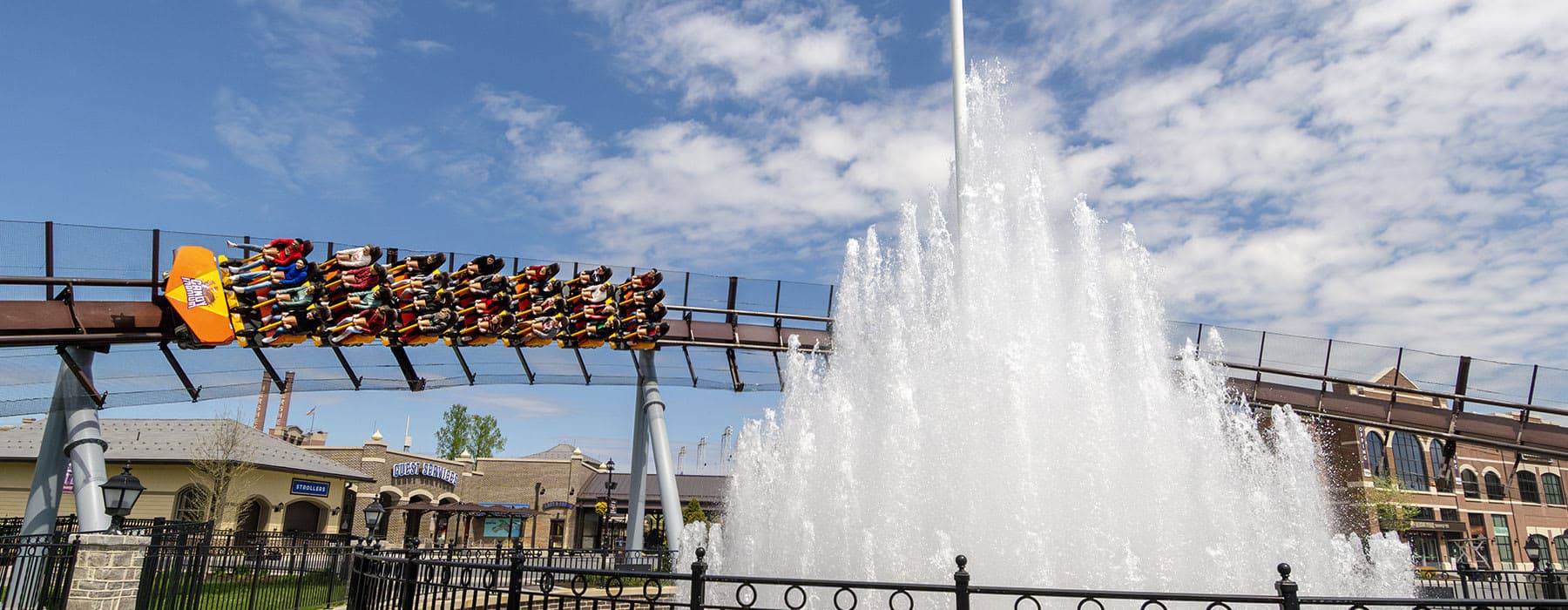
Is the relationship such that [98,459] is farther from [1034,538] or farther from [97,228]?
[1034,538]

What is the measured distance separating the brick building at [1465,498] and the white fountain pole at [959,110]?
39131mm

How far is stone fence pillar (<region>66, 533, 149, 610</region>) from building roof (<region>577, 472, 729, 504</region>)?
31.3 meters

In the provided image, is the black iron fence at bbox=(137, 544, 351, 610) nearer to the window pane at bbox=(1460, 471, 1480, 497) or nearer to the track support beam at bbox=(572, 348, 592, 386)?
the track support beam at bbox=(572, 348, 592, 386)

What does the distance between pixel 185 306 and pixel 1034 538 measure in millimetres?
16579

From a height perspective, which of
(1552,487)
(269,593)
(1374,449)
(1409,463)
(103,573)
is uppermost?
(1374,449)

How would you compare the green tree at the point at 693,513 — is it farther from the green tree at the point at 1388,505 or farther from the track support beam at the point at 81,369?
the green tree at the point at 1388,505

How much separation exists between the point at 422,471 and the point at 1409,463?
52342 mm

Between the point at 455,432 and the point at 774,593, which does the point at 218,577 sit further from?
the point at 455,432

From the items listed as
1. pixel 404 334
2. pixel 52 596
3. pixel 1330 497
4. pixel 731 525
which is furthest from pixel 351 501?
pixel 1330 497

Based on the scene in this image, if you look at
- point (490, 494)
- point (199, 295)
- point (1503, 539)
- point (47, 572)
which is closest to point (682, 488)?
point (490, 494)

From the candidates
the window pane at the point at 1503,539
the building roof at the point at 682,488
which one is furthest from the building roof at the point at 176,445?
the window pane at the point at 1503,539

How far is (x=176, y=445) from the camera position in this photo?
33375 millimetres

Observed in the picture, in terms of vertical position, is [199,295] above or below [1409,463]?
below

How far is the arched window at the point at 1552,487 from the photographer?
47.8 metres
